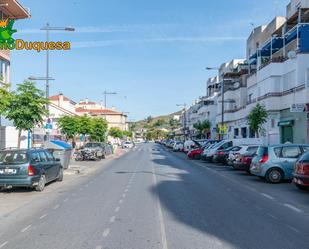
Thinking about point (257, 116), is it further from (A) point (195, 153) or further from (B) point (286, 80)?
(A) point (195, 153)

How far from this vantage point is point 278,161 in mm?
17297

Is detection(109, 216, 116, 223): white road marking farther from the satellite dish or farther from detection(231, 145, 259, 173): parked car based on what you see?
the satellite dish

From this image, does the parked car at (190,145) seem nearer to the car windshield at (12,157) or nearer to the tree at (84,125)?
the tree at (84,125)

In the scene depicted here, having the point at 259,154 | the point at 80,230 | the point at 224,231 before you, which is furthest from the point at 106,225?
the point at 259,154

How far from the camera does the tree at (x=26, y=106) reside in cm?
2139

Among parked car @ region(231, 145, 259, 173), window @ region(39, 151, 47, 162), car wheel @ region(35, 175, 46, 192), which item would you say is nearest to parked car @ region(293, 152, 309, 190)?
parked car @ region(231, 145, 259, 173)

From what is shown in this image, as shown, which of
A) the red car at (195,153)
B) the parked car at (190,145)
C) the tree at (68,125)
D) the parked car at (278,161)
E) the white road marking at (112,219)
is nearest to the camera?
the white road marking at (112,219)

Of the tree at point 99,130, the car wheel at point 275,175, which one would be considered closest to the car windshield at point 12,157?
the car wheel at point 275,175

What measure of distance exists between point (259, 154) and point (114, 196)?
25.2 ft

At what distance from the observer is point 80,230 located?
8.05 meters

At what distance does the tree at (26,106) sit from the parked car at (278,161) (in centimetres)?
1155

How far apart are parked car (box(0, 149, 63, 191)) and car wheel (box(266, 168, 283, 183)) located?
8.93 meters

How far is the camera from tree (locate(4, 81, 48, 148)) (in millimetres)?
21391

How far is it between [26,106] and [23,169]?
8.27 meters
